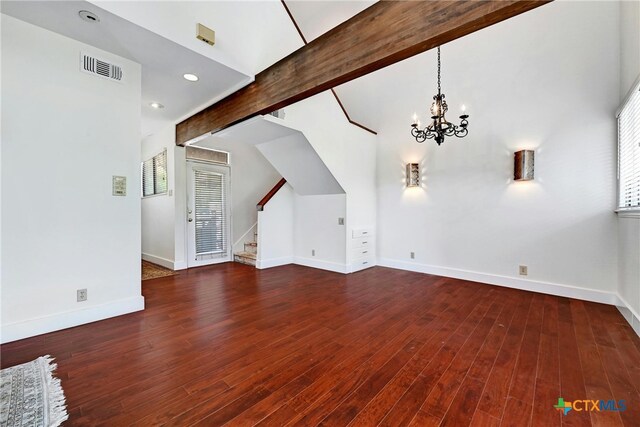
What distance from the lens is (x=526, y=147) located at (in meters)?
3.60

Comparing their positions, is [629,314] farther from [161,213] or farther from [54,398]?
[161,213]

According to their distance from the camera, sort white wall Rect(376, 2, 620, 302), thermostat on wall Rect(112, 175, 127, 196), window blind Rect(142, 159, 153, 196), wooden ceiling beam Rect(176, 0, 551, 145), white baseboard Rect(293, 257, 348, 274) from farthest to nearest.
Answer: window blind Rect(142, 159, 153, 196) → white baseboard Rect(293, 257, 348, 274) → white wall Rect(376, 2, 620, 302) → thermostat on wall Rect(112, 175, 127, 196) → wooden ceiling beam Rect(176, 0, 551, 145)

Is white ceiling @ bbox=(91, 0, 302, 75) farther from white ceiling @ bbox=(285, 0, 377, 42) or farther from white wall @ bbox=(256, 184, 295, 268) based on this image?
white wall @ bbox=(256, 184, 295, 268)

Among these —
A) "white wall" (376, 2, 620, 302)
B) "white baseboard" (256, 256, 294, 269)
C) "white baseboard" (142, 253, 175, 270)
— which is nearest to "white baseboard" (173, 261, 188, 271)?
"white baseboard" (142, 253, 175, 270)

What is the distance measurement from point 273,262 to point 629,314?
4775 mm

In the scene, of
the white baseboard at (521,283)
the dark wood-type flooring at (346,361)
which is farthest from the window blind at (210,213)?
the white baseboard at (521,283)

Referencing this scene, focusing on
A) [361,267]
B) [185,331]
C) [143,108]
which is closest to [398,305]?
[361,267]

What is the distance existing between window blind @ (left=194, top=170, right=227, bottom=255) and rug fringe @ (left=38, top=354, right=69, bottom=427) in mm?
3413

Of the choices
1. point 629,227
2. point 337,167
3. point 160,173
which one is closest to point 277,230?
point 337,167

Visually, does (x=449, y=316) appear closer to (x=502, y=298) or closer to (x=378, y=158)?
(x=502, y=298)

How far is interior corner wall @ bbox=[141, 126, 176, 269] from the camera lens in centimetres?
473

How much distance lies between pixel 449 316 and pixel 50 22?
4.55 meters

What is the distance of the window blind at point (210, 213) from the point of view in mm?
5203

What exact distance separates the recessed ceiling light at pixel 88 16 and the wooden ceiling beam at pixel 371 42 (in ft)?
4.41
